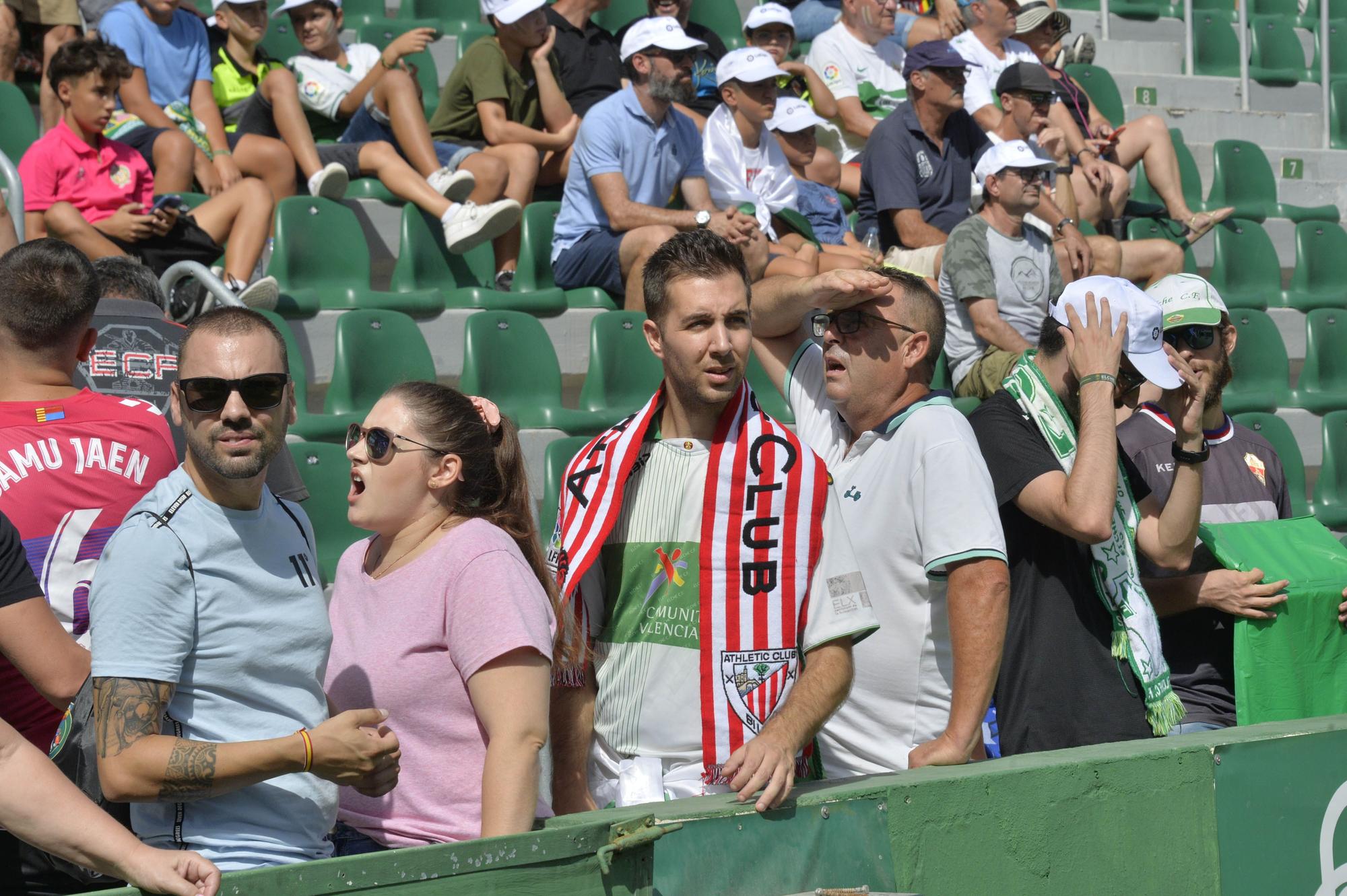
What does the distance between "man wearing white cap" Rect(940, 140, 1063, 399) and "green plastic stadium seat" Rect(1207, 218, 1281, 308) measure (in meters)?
2.27

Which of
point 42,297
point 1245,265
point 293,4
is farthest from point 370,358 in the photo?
point 1245,265

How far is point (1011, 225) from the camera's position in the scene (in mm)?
6102

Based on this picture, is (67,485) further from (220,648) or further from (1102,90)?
(1102,90)

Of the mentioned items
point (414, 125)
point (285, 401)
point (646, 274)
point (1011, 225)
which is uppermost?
point (414, 125)

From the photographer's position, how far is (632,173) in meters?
6.30

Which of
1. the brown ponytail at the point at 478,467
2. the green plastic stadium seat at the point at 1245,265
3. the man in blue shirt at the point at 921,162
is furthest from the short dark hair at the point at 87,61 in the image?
the green plastic stadium seat at the point at 1245,265

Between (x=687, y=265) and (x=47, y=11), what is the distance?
17.6ft

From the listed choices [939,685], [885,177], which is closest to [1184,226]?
[885,177]

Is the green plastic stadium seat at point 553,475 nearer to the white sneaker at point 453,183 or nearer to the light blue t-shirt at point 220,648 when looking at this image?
the white sneaker at point 453,183

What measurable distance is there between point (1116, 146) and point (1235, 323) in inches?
65.4

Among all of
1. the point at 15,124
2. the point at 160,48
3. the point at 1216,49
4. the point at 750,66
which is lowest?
the point at 15,124

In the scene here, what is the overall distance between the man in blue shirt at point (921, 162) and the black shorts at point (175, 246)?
10.1 feet

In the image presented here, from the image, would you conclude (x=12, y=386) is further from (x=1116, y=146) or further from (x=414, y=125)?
(x=1116, y=146)

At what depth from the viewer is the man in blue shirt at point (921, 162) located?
6707 mm
